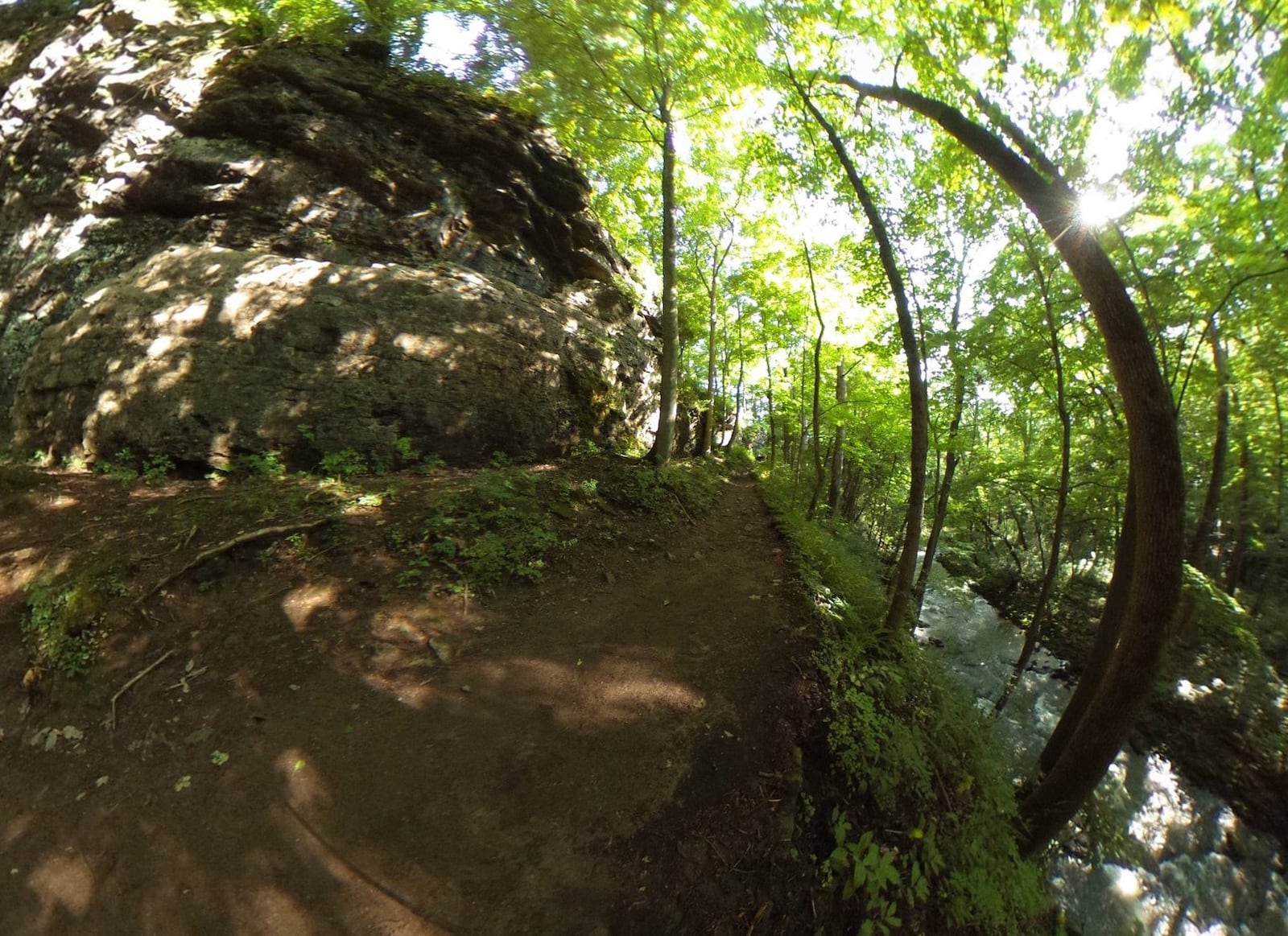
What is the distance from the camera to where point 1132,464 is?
448 centimetres

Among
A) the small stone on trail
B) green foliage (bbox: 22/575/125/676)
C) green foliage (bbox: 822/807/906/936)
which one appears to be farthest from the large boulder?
green foliage (bbox: 822/807/906/936)

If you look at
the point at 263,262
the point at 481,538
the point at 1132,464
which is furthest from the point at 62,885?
the point at 263,262

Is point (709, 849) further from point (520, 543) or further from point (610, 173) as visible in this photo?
point (610, 173)

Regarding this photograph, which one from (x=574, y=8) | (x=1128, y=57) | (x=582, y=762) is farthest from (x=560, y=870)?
(x=574, y=8)

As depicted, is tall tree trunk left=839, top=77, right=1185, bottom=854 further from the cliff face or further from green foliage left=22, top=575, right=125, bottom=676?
green foliage left=22, top=575, right=125, bottom=676

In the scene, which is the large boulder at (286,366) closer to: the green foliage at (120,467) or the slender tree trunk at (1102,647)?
the green foliage at (120,467)

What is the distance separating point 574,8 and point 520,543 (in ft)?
26.5

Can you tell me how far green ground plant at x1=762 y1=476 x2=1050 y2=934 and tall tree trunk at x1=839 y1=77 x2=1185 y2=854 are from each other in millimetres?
967

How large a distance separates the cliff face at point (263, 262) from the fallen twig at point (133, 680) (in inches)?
158

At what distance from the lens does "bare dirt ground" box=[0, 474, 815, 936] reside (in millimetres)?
2770

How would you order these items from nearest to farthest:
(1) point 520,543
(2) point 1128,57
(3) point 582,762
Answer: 1. (3) point 582,762
2. (2) point 1128,57
3. (1) point 520,543

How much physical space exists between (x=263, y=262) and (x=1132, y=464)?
11.9 metres

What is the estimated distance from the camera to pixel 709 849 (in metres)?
3.24

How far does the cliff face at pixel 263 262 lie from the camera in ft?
24.7
